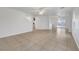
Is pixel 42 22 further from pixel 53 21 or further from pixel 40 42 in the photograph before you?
pixel 40 42

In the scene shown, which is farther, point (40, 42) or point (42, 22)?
A: point (42, 22)

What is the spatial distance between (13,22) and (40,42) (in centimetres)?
59

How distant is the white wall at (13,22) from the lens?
1.75m

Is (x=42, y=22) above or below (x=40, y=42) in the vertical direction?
above

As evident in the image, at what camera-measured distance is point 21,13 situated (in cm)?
181

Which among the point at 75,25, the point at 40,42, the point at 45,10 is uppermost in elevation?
the point at 45,10

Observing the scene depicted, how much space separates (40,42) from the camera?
183cm

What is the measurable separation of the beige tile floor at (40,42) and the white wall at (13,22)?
3.7 inches

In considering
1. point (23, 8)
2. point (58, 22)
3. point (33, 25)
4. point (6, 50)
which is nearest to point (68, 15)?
point (58, 22)

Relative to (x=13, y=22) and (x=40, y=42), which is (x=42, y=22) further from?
(x=13, y=22)

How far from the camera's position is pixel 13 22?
1.84 m

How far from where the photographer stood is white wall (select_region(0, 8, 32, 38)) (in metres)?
1.75

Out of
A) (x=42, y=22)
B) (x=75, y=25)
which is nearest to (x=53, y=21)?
(x=42, y=22)
